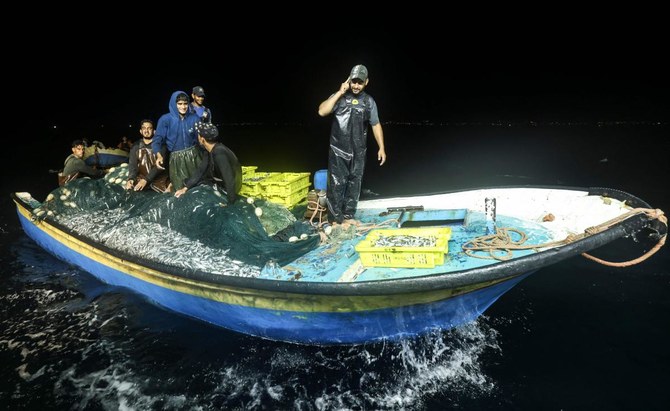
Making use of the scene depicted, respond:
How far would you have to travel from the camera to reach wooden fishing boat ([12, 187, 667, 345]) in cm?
500

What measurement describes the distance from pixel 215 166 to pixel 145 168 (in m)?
2.23

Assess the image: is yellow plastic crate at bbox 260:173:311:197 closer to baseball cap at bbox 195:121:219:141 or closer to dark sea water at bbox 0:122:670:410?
baseball cap at bbox 195:121:219:141

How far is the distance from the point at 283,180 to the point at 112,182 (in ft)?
12.9

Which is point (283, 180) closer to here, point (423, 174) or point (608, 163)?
point (423, 174)

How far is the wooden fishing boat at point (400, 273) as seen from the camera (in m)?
5.00

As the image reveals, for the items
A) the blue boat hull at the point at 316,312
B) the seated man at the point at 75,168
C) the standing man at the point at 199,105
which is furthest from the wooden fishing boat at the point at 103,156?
the blue boat hull at the point at 316,312

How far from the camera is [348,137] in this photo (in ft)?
22.5

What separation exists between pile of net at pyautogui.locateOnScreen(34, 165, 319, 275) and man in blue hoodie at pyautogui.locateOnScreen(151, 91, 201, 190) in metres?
0.59

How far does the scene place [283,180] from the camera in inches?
331

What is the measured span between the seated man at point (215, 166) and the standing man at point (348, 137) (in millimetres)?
1713

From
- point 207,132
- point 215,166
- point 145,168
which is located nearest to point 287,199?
point 215,166

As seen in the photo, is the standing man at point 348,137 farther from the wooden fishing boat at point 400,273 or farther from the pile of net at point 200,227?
the pile of net at point 200,227

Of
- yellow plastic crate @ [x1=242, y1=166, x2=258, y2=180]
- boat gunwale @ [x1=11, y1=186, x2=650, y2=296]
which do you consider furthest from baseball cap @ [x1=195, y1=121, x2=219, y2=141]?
boat gunwale @ [x1=11, y1=186, x2=650, y2=296]

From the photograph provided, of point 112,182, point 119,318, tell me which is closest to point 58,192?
point 112,182
